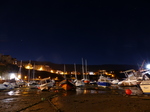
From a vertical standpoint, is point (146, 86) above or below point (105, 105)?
above

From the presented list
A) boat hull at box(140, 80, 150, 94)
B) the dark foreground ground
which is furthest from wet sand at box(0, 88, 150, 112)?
boat hull at box(140, 80, 150, 94)

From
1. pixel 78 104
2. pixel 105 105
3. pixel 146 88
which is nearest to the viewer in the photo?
pixel 105 105

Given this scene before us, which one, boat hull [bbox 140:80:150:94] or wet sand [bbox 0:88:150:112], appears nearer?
wet sand [bbox 0:88:150:112]

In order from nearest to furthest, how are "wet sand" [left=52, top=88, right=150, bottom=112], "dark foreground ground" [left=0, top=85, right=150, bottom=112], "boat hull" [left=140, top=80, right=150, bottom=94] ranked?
"wet sand" [left=52, top=88, right=150, bottom=112]
"dark foreground ground" [left=0, top=85, right=150, bottom=112]
"boat hull" [left=140, top=80, right=150, bottom=94]

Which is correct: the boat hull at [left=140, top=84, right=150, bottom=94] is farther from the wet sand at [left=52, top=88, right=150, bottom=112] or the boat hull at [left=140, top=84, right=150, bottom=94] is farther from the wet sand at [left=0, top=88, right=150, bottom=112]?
the wet sand at [left=52, top=88, right=150, bottom=112]

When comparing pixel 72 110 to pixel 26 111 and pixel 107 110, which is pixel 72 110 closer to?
pixel 107 110

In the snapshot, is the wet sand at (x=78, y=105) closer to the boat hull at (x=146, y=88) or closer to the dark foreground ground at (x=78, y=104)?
the dark foreground ground at (x=78, y=104)

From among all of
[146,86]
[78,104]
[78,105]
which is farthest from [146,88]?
[78,105]

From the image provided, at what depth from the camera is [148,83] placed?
1769cm

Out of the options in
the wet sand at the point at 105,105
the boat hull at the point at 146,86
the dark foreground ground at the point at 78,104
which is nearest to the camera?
the wet sand at the point at 105,105

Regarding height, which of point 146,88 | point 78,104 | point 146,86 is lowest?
A: point 78,104

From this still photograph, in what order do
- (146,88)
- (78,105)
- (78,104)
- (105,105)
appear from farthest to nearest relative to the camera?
(146,88) < (78,104) < (78,105) < (105,105)

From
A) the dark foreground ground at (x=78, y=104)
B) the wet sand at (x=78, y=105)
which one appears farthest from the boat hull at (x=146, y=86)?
the wet sand at (x=78, y=105)

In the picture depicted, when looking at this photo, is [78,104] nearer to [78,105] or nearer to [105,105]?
[78,105]
